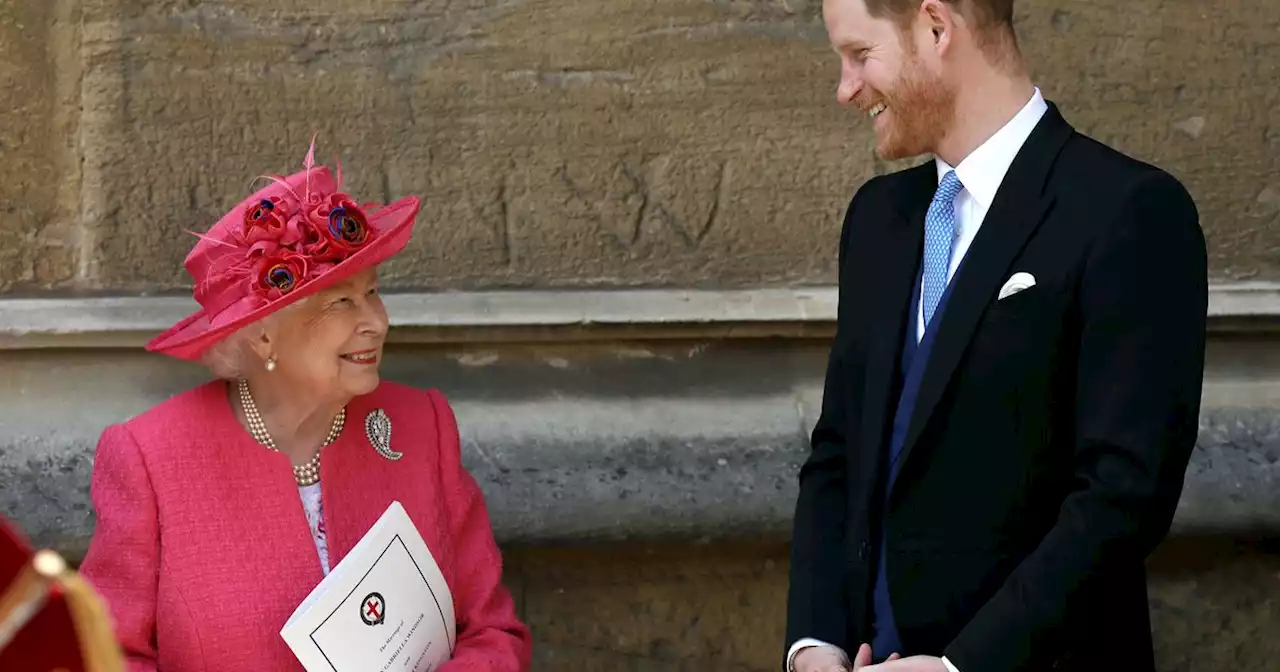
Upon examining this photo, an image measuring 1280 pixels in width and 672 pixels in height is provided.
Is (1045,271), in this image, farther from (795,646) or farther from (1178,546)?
(1178,546)

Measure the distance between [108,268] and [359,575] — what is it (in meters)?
1.36

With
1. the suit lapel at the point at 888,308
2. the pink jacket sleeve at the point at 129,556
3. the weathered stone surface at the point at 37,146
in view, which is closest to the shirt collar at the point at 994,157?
the suit lapel at the point at 888,308

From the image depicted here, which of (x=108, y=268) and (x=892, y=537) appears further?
(x=108, y=268)

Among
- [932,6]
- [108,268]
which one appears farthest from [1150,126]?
[108,268]

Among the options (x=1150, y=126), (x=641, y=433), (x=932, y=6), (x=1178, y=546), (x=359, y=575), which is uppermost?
(x=932, y=6)

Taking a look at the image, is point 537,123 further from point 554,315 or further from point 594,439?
point 594,439

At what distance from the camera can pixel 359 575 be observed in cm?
191

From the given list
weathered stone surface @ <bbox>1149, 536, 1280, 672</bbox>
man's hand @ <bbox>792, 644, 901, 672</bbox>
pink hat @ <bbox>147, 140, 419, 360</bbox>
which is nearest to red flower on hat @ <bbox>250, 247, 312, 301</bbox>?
pink hat @ <bbox>147, 140, 419, 360</bbox>

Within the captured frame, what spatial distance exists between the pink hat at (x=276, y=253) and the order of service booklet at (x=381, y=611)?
0.33 metres

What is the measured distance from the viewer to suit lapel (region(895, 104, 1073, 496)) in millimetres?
1707

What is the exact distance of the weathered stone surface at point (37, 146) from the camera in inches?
114

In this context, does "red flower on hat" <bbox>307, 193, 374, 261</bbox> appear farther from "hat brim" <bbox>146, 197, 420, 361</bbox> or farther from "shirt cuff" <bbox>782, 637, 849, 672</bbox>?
"shirt cuff" <bbox>782, 637, 849, 672</bbox>

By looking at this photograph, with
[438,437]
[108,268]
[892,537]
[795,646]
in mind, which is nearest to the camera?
[892,537]

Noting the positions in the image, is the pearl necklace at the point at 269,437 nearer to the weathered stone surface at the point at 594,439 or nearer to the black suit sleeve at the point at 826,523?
the black suit sleeve at the point at 826,523
